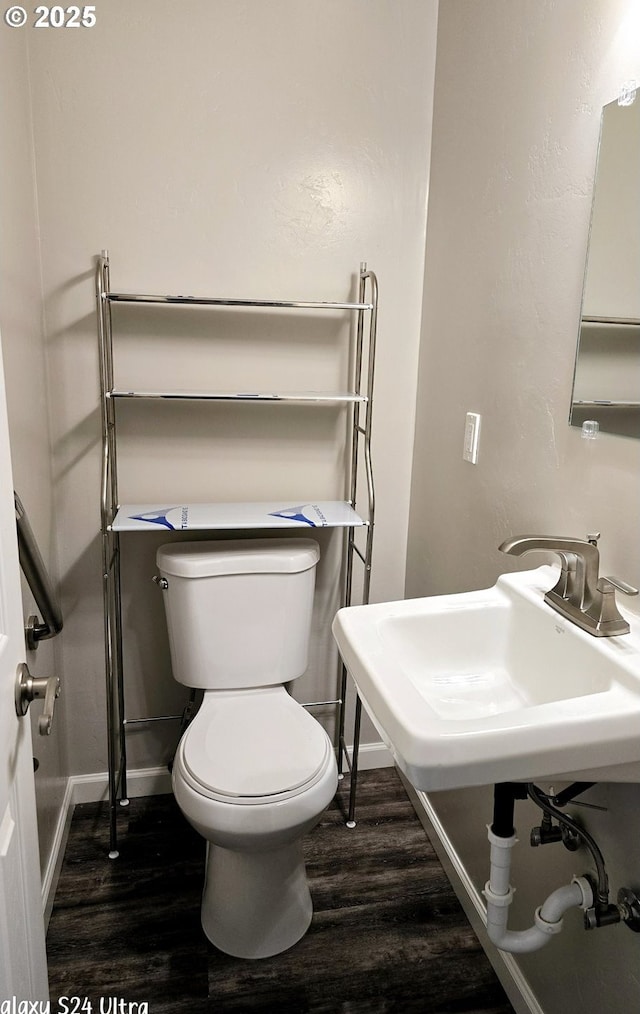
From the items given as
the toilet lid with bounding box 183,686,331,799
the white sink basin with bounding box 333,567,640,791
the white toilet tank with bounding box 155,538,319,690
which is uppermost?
the white sink basin with bounding box 333,567,640,791

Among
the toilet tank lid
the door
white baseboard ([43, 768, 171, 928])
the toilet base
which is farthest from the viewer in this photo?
white baseboard ([43, 768, 171, 928])

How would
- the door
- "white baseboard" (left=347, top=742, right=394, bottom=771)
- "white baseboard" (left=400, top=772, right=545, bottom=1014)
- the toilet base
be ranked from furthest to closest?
"white baseboard" (left=347, top=742, right=394, bottom=771)
the toilet base
"white baseboard" (left=400, top=772, right=545, bottom=1014)
the door

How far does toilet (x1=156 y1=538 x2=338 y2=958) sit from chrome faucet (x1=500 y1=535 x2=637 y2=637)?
0.74m

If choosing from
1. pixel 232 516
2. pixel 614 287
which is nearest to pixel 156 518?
pixel 232 516

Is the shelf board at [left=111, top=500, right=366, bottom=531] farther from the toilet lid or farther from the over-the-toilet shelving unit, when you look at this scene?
the toilet lid

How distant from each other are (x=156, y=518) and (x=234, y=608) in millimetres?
330

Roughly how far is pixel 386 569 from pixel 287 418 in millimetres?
599

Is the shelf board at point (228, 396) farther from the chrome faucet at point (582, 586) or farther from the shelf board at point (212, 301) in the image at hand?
the chrome faucet at point (582, 586)

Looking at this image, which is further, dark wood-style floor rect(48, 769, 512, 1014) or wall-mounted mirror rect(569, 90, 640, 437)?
dark wood-style floor rect(48, 769, 512, 1014)

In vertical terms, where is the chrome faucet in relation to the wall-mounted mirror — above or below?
below

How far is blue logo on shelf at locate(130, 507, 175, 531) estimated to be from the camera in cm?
178

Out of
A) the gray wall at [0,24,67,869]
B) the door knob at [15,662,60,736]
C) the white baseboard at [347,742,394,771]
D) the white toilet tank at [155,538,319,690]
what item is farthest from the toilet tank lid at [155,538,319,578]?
the door knob at [15,662,60,736]

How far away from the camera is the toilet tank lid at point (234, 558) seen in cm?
187

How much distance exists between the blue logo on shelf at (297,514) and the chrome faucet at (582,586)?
2.53ft
